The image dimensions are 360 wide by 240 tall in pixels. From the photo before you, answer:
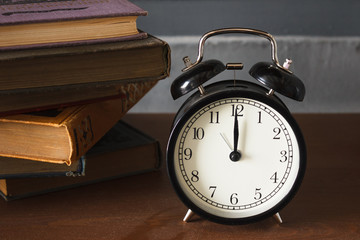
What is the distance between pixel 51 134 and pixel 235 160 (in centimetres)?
35

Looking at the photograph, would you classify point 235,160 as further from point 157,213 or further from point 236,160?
point 157,213

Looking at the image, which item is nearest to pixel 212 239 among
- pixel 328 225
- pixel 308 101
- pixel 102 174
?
pixel 328 225

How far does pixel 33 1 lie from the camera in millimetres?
1197

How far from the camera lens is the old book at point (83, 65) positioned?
1047 millimetres

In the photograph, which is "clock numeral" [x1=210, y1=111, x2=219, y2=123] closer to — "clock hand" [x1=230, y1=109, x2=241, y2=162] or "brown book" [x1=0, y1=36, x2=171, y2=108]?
"clock hand" [x1=230, y1=109, x2=241, y2=162]

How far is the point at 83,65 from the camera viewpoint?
1084 millimetres

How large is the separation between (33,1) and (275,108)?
1.90 feet

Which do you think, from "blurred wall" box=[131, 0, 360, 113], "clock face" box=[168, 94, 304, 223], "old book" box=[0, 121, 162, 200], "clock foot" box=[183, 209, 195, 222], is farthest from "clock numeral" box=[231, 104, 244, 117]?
"blurred wall" box=[131, 0, 360, 113]

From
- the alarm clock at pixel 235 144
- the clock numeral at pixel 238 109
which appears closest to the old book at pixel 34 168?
the alarm clock at pixel 235 144

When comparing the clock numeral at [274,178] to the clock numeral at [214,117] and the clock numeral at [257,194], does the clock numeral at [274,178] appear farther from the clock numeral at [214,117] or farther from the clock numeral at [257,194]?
the clock numeral at [214,117]

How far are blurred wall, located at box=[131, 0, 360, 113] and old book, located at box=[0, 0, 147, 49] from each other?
0.68 meters

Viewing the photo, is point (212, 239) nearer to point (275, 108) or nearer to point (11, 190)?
point (275, 108)

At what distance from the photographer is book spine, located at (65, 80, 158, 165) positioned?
1.05 metres

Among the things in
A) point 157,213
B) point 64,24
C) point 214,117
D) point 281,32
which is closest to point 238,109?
point 214,117
